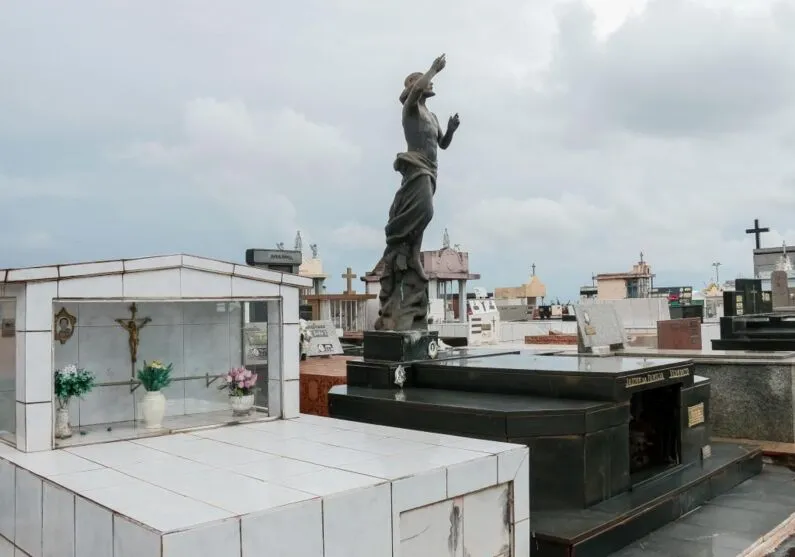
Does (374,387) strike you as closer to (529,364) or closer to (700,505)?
(529,364)

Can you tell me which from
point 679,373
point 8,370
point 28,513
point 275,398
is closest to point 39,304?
point 8,370

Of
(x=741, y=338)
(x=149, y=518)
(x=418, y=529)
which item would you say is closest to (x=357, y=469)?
(x=418, y=529)

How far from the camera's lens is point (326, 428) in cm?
636

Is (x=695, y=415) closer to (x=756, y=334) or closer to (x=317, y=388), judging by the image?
(x=317, y=388)

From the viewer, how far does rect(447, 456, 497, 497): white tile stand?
4.54 metres

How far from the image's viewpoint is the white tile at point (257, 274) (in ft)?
21.9

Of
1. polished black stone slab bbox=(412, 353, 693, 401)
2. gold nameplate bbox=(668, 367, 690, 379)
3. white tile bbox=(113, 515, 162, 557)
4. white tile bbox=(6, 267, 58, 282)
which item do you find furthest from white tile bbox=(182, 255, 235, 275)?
gold nameplate bbox=(668, 367, 690, 379)

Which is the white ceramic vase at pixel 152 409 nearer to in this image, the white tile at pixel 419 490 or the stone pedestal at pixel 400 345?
the stone pedestal at pixel 400 345

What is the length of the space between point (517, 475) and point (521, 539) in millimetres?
446

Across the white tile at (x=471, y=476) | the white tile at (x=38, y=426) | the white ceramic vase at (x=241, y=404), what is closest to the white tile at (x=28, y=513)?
the white tile at (x=38, y=426)

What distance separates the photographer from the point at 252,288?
22.3 ft

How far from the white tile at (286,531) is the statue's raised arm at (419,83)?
6.13 m

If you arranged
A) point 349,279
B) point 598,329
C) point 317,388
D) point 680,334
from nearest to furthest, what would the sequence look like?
point 317,388, point 598,329, point 680,334, point 349,279

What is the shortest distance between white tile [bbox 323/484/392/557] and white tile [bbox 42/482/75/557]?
155 cm
